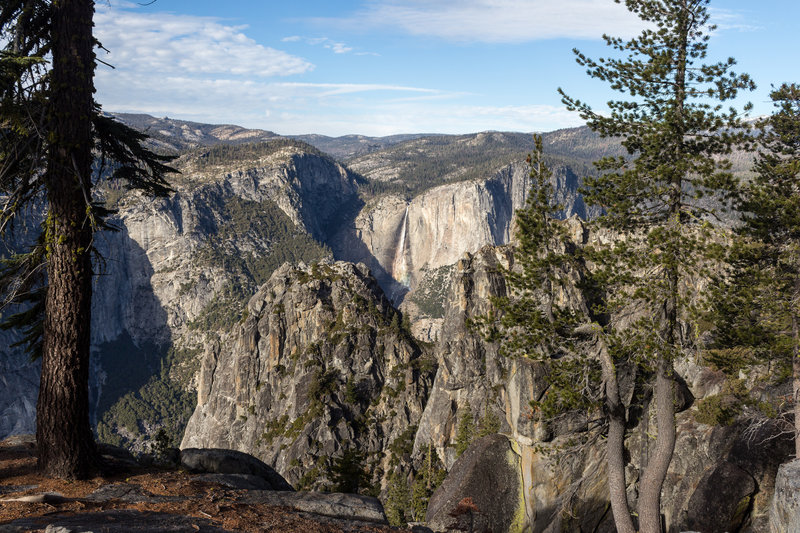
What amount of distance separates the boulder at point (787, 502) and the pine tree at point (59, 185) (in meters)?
18.3

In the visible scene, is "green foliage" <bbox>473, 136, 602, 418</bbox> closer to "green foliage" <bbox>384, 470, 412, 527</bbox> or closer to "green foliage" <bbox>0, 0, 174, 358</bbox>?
"green foliage" <bbox>0, 0, 174, 358</bbox>

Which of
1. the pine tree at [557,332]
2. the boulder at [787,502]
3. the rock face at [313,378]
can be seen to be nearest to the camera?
the boulder at [787,502]

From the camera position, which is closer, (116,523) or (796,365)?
(116,523)

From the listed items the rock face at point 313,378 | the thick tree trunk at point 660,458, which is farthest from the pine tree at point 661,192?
the rock face at point 313,378

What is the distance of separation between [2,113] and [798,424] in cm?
2755

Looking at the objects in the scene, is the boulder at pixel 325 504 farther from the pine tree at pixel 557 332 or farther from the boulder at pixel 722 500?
the boulder at pixel 722 500

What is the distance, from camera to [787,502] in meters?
13.4

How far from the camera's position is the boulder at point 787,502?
13016mm

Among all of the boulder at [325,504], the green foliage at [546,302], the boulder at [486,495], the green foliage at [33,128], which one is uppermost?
the green foliage at [33,128]

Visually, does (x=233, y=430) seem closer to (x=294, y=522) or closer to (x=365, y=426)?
(x=365, y=426)

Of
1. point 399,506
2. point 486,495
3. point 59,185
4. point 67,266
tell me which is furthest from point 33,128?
point 399,506

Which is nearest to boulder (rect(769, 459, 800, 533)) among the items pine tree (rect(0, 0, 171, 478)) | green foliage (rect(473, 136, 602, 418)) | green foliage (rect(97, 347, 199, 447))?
green foliage (rect(473, 136, 602, 418))

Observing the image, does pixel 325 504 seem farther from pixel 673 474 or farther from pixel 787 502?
pixel 673 474

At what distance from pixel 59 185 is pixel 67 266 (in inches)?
77.8
